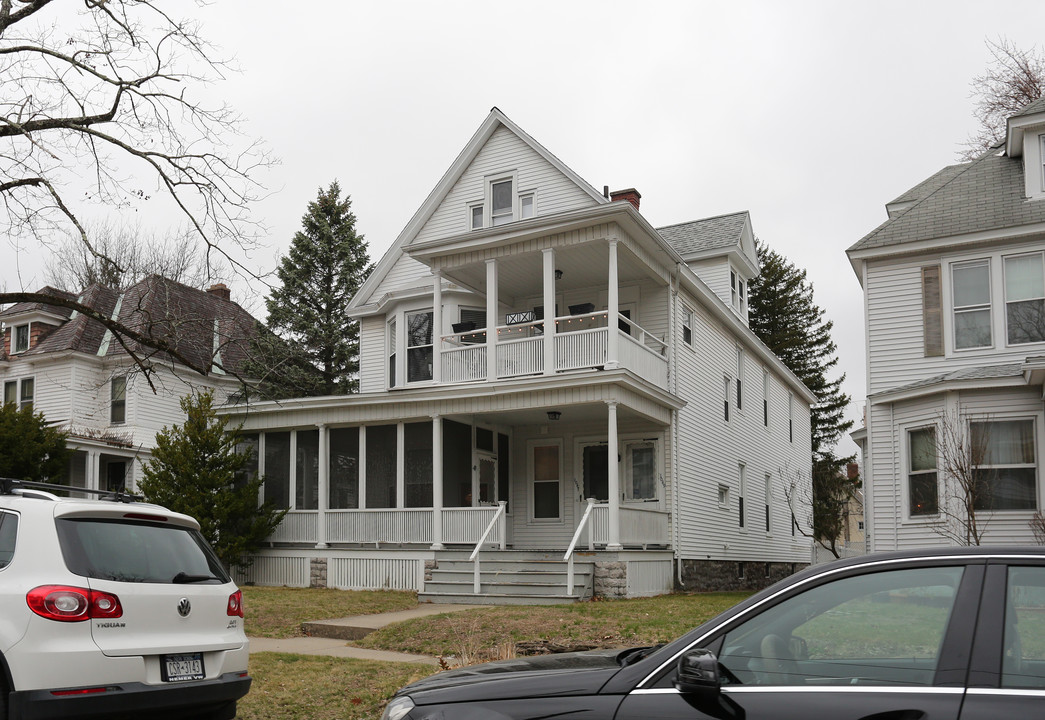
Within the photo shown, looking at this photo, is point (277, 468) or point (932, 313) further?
point (277, 468)

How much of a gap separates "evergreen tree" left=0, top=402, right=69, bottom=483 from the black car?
23.7m

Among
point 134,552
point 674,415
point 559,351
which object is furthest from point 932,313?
point 134,552

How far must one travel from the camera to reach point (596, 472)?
2159cm

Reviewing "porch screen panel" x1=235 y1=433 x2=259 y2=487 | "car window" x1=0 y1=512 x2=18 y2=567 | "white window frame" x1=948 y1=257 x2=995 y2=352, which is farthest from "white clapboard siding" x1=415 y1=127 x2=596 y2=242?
"car window" x1=0 y1=512 x2=18 y2=567

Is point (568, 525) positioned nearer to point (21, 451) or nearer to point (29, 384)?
point (21, 451)

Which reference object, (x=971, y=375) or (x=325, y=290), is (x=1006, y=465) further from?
(x=325, y=290)

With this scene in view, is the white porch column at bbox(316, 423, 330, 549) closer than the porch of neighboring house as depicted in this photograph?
No

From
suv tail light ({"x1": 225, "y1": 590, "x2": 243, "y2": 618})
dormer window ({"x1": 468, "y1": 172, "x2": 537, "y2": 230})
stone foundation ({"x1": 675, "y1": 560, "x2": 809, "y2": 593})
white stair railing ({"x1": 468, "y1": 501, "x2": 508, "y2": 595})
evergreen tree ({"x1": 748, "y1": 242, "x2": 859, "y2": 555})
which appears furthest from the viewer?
evergreen tree ({"x1": 748, "y1": 242, "x2": 859, "y2": 555})

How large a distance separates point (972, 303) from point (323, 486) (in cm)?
1380

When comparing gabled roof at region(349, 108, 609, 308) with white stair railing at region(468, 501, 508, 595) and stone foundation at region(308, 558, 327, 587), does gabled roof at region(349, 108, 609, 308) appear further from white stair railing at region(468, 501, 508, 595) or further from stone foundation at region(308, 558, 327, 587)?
stone foundation at region(308, 558, 327, 587)

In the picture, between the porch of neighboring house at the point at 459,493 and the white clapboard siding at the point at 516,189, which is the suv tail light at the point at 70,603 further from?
the white clapboard siding at the point at 516,189

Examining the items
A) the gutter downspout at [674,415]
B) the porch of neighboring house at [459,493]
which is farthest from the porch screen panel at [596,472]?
the gutter downspout at [674,415]

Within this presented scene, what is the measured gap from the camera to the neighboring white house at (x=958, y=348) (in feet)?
52.3

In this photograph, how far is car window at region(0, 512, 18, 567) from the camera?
20.0 ft
